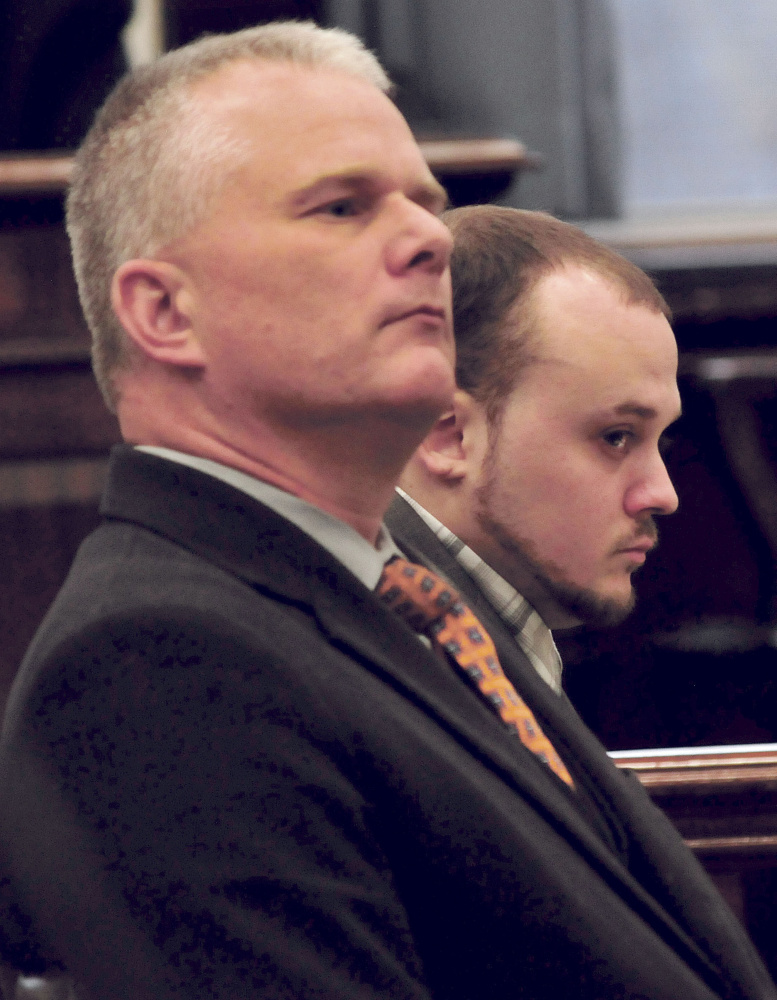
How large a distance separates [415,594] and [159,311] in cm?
25

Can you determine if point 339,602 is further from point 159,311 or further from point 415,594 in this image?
point 159,311

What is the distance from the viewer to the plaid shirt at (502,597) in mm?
1258

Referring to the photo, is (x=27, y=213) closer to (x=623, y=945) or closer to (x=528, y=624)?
(x=528, y=624)

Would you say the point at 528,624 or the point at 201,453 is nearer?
the point at 201,453

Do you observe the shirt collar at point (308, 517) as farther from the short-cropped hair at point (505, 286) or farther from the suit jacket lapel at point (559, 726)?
the short-cropped hair at point (505, 286)

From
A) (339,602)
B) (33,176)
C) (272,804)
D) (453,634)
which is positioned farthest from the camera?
(33,176)

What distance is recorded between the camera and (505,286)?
4.25 feet

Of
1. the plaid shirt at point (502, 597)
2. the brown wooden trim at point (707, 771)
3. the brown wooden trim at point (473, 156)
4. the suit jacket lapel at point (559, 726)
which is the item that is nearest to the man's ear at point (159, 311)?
the suit jacket lapel at point (559, 726)

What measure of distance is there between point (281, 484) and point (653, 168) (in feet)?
11.3

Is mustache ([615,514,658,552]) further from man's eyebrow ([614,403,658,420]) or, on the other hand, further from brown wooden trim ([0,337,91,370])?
brown wooden trim ([0,337,91,370])

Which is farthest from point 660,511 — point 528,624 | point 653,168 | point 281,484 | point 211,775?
A: point 653,168

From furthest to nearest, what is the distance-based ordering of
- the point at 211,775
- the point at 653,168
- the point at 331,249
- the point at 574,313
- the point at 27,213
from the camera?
the point at 653,168
the point at 27,213
the point at 574,313
the point at 331,249
the point at 211,775

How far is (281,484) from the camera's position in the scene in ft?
3.10

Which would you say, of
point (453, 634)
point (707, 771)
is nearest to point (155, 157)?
point (453, 634)
